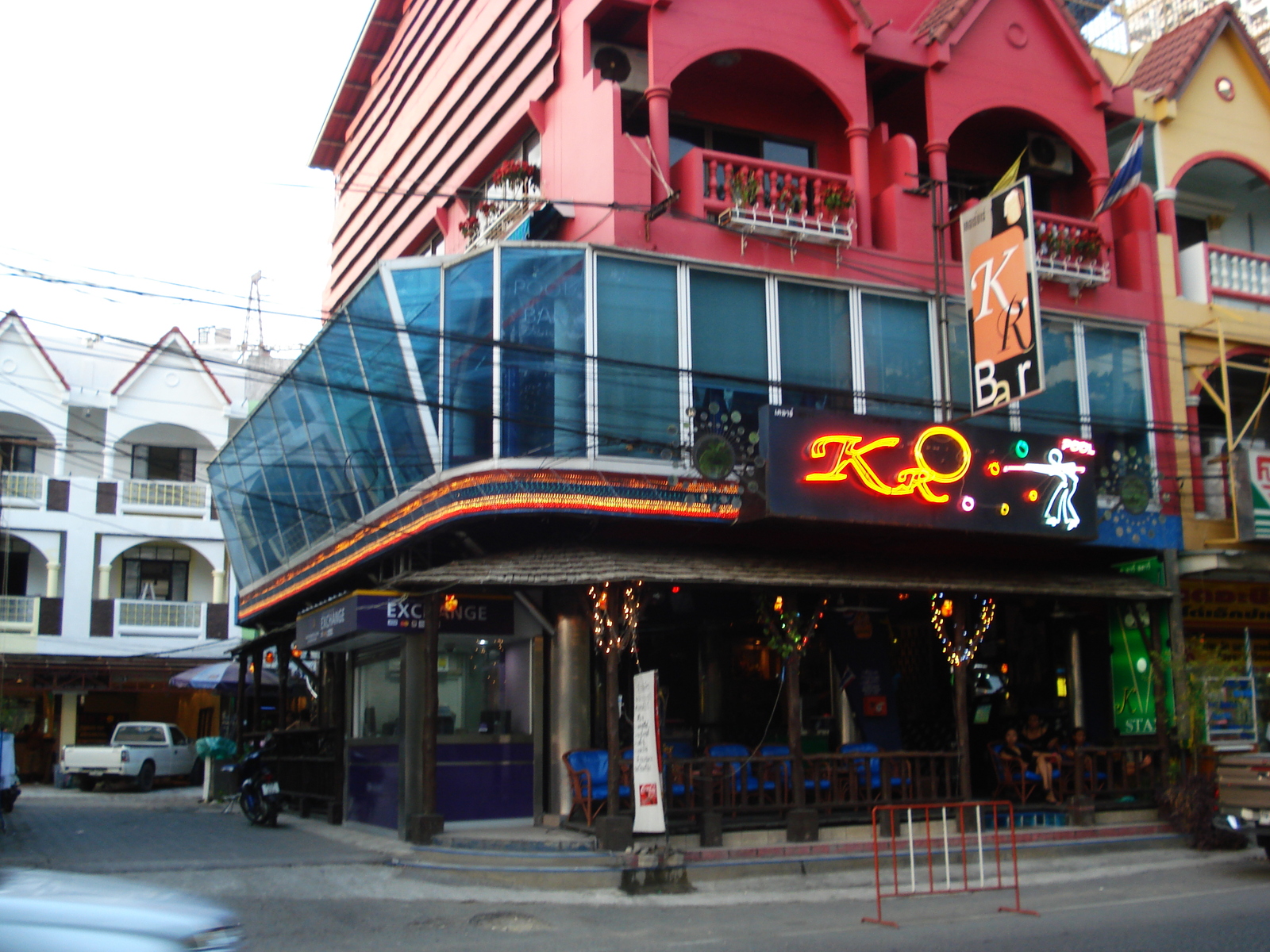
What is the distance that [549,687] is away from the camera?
16594mm

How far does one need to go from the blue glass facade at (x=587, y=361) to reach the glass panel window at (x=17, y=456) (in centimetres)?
2129

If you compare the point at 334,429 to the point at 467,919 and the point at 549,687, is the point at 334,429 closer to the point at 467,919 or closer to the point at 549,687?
A: the point at 549,687

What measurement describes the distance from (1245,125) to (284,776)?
21650 millimetres

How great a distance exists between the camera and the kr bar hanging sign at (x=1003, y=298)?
16016mm

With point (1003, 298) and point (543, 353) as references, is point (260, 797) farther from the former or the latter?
point (1003, 298)

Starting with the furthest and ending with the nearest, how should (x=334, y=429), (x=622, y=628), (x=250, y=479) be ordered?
(x=250, y=479), (x=334, y=429), (x=622, y=628)

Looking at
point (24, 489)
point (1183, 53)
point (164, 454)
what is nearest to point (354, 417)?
point (1183, 53)

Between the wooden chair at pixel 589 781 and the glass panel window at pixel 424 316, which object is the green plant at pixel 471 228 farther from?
the wooden chair at pixel 589 781

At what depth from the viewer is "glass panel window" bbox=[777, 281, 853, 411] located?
16562 millimetres

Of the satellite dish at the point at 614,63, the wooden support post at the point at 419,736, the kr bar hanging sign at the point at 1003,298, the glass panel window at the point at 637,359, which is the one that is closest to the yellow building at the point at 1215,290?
the kr bar hanging sign at the point at 1003,298

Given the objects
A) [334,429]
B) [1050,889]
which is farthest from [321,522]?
[1050,889]

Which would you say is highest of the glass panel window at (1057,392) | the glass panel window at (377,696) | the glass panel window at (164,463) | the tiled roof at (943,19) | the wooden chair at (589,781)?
the tiled roof at (943,19)

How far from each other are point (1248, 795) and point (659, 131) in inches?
448

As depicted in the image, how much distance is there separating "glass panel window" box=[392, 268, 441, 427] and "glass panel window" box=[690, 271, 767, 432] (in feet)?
11.1
